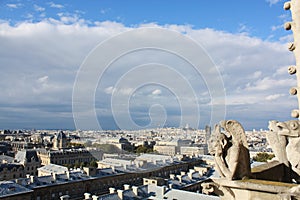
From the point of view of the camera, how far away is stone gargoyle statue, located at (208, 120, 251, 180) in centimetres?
400

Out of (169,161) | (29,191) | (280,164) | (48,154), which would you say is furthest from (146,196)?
(48,154)

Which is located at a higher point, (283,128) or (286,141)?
(283,128)

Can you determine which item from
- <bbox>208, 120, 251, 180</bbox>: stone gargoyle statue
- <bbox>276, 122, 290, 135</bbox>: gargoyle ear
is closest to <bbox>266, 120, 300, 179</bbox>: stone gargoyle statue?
<bbox>276, 122, 290, 135</bbox>: gargoyle ear

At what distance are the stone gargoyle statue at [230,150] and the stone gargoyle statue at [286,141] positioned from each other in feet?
2.59

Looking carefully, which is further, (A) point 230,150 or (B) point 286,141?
(B) point 286,141

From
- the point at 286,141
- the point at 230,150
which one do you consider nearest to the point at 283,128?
the point at 286,141

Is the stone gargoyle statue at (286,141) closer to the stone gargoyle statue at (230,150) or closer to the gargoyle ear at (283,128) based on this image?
the gargoyle ear at (283,128)

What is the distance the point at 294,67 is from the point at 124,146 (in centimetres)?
9382

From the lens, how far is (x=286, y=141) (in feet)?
15.1

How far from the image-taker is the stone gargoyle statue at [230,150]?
4.00 metres

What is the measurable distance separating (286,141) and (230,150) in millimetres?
1156

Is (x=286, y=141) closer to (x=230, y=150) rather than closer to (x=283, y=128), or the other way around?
(x=283, y=128)

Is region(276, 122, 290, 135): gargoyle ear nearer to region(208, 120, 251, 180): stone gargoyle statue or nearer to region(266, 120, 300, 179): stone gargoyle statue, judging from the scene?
region(266, 120, 300, 179): stone gargoyle statue

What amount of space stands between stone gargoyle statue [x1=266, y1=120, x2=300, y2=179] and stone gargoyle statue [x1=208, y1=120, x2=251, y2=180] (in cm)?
79
